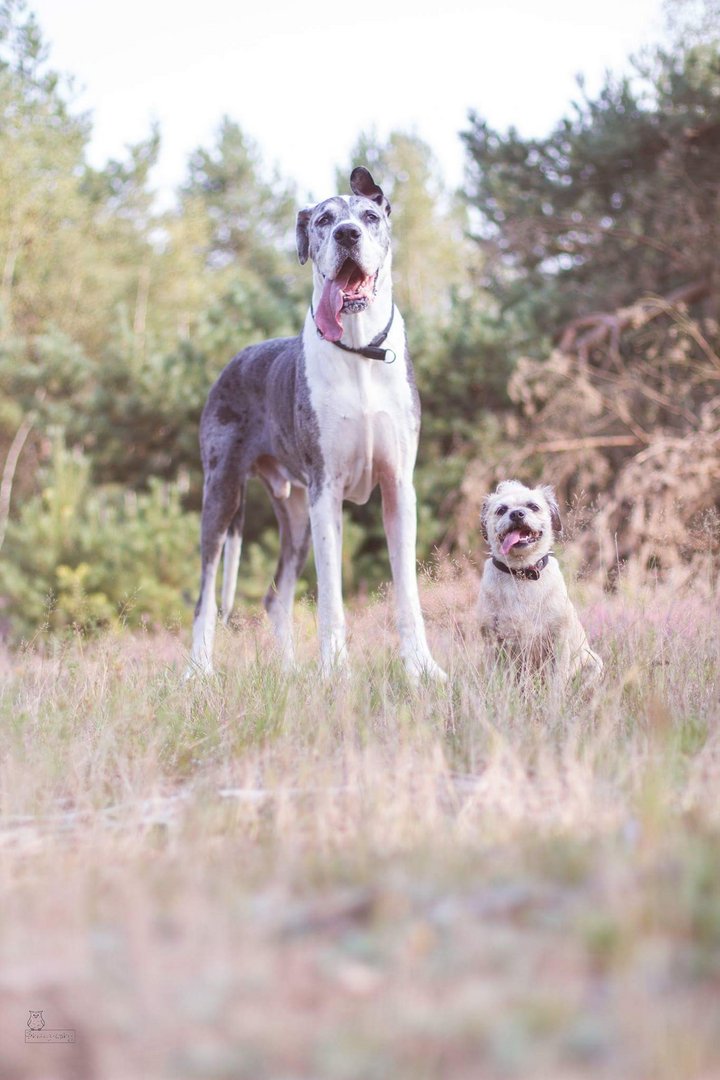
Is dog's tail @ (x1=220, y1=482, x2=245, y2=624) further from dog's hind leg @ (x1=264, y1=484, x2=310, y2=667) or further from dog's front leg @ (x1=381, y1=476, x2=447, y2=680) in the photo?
dog's front leg @ (x1=381, y1=476, x2=447, y2=680)

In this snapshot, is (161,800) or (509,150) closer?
(161,800)

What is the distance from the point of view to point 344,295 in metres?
5.57

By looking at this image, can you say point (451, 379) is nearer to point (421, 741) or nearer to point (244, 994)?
point (421, 741)

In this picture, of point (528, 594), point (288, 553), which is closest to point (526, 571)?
point (528, 594)

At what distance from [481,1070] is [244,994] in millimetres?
458

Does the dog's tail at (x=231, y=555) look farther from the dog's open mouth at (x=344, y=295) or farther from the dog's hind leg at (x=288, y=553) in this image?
the dog's open mouth at (x=344, y=295)

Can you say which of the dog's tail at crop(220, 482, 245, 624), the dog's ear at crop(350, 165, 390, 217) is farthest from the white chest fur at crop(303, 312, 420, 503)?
the dog's tail at crop(220, 482, 245, 624)

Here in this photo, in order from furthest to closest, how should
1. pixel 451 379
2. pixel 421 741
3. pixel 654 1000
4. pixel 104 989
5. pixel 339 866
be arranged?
pixel 451 379
pixel 421 741
pixel 339 866
pixel 104 989
pixel 654 1000

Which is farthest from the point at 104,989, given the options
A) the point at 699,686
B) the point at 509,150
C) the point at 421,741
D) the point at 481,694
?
the point at 509,150

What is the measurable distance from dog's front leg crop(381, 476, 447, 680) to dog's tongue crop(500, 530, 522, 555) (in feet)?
2.01

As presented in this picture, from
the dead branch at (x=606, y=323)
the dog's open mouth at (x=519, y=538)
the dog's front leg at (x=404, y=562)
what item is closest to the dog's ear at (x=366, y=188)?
the dog's front leg at (x=404, y=562)

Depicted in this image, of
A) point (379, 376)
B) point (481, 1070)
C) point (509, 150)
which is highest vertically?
point (509, 150)

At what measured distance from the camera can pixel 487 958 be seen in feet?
6.70

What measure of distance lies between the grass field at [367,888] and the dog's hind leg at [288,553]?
244 cm
